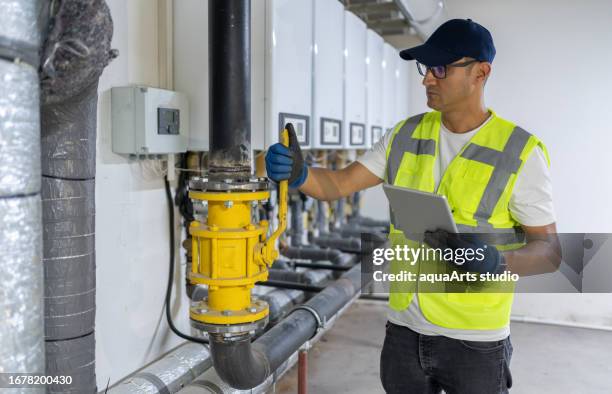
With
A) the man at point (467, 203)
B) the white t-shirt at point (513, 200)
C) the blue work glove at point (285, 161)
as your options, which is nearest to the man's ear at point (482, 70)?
the man at point (467, 203)

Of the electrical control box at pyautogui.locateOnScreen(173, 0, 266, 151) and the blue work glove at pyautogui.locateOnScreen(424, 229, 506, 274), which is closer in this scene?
the blue work glove at pyautogui.locateOnScreen(424, 229, 506, 274)

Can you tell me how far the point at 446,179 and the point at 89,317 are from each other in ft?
3.00

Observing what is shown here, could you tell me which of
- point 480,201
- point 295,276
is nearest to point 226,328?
point 480,201

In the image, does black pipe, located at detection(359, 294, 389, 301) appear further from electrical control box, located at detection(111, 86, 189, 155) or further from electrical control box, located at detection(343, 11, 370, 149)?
electrical control box, located at detection(111, 86, 189, 155)

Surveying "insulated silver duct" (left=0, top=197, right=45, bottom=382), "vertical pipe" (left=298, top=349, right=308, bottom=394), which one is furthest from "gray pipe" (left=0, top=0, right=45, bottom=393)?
"vertical pipe" (left=298, top=349, right=308, bottom=394)

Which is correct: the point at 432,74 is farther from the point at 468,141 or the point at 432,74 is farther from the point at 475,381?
the point at 475,381

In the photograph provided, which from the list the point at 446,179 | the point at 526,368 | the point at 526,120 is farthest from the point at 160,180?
the point at 526,120

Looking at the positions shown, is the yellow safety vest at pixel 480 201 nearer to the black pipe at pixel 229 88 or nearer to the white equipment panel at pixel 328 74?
the black pipe at pixel 229 88

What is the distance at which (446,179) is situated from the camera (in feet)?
4.62

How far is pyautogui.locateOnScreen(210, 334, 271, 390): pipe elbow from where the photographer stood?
1.39 m

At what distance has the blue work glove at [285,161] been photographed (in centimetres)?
142

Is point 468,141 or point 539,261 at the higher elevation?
point 468,141

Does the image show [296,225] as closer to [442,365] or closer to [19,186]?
[442,365]

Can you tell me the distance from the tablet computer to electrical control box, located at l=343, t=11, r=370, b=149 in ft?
4.34
